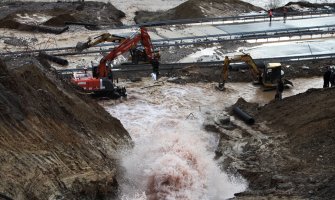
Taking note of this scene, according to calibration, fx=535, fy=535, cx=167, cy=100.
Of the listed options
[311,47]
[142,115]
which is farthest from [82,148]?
[311,47]

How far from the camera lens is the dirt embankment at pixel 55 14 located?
3597 cm

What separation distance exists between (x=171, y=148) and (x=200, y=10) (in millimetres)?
25298

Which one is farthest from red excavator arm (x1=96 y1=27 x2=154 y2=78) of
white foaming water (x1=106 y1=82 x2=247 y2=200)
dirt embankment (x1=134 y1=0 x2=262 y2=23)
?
dirt embankment (x1=134 y1=0 x2=262 y2=23)

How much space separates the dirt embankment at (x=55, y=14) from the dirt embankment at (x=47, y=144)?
20386 mm

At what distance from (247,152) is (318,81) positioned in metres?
10.2

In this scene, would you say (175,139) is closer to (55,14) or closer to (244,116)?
(244,116)

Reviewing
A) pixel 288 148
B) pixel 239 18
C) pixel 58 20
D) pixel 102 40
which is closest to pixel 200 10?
pixel 239 18

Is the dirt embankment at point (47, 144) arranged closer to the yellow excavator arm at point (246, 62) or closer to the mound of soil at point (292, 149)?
the mound of soil at point (292, 149)

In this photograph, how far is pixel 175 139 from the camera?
17.2 m

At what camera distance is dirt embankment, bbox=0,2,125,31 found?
36.0m

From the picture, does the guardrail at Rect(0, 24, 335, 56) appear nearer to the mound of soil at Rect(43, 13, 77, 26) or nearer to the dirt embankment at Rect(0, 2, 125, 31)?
the mound of soil at Rect(43, 13, 77, 26)

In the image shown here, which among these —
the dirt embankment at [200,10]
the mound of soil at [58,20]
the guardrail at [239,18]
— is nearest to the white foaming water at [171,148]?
the guardrail at [239,18]

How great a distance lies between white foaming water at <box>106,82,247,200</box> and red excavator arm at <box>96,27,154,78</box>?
1.50 metres

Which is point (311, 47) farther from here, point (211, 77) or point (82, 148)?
point (82, 148)
